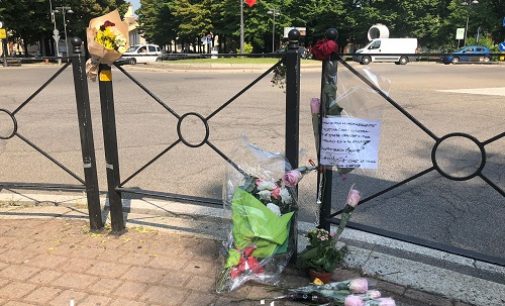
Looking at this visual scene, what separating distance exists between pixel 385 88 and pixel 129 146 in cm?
477

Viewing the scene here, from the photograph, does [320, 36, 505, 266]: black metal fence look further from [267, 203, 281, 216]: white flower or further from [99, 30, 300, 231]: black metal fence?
[267, 203, 281, 216]: white flower

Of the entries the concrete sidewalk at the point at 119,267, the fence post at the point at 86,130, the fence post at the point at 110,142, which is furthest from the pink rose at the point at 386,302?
the fence post at the point at 86,130

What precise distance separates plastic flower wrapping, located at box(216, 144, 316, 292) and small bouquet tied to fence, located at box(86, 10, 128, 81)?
118cm

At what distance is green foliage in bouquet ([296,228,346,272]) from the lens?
112 inches

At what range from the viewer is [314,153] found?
618cm

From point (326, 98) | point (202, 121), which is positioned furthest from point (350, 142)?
point (202, 121)

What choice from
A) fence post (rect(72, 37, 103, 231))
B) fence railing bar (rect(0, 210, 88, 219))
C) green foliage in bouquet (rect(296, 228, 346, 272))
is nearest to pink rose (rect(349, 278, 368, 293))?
green foliage in bouquet (rect(296, 228, 346, 272))

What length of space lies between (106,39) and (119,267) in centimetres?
155

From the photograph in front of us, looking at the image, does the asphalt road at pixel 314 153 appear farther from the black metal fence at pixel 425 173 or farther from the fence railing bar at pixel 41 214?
the fence railing bar at pixel 41 214

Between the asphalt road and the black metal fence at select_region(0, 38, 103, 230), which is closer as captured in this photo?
the black metal fence at select_region(0, 38, 103, 230)

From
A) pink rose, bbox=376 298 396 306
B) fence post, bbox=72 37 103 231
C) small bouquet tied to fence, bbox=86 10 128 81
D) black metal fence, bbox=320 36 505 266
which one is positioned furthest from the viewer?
fence post, bbox=72 37 103 231

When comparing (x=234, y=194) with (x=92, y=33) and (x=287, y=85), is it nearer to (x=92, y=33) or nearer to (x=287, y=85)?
(x=287, y=85)

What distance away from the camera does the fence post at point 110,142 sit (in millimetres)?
3320

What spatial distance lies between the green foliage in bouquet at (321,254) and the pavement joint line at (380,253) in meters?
0.30
